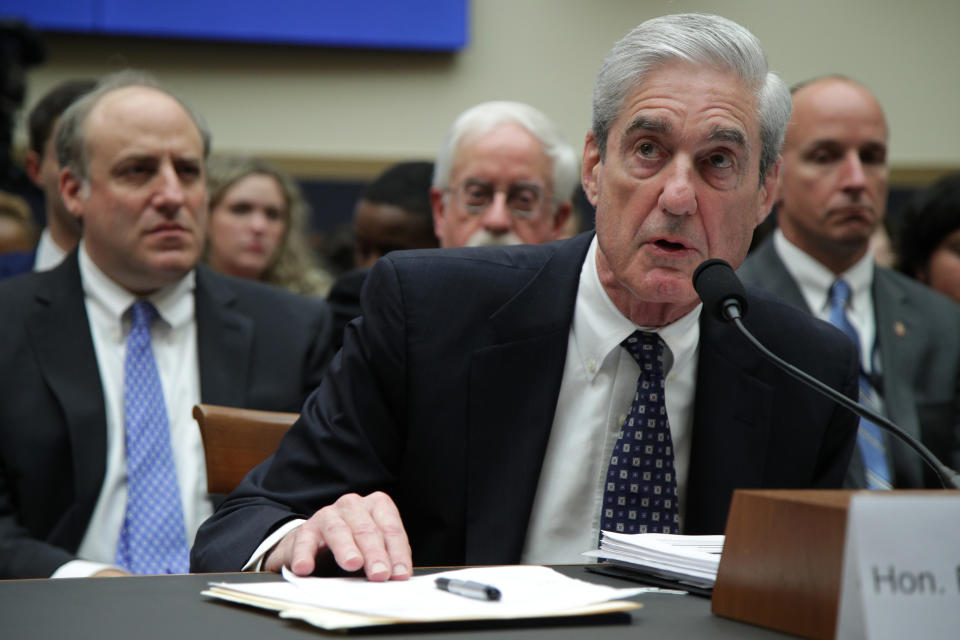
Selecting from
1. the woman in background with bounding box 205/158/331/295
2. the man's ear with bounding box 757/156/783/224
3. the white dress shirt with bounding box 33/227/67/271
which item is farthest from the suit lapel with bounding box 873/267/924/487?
the white dress shirt with bounding box 33/227/67/271

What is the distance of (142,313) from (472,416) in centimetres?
114

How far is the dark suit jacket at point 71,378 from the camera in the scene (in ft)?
6.61

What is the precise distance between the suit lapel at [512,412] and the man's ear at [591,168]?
0.17m

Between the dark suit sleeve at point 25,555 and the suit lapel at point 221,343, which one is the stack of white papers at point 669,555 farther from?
the suit lapel at point 221,343

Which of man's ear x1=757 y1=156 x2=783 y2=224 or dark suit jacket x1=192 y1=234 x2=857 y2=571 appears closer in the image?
dark suit jacket x1=192 y1=234 x2=857 y2=571

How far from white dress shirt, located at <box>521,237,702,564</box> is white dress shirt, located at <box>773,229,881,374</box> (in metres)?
1.33

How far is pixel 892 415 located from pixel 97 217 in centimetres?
179

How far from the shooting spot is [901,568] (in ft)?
2.48

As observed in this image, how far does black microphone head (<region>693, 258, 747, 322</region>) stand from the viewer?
1.17 meters

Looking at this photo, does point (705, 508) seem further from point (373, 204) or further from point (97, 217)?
point (373, 204)

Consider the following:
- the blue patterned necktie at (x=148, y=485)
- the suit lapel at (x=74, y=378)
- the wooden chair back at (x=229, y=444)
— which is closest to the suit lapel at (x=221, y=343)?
the blue patterned necktie at (x=148, y=485)

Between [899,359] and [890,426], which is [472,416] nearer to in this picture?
[890,426]

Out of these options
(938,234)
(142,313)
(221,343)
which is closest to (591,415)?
(221,343)

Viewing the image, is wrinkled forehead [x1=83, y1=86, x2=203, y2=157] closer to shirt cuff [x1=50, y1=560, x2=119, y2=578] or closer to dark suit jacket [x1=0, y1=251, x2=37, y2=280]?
dark suit jacket [x1=0, y1=251, x2=37, y2=280]
